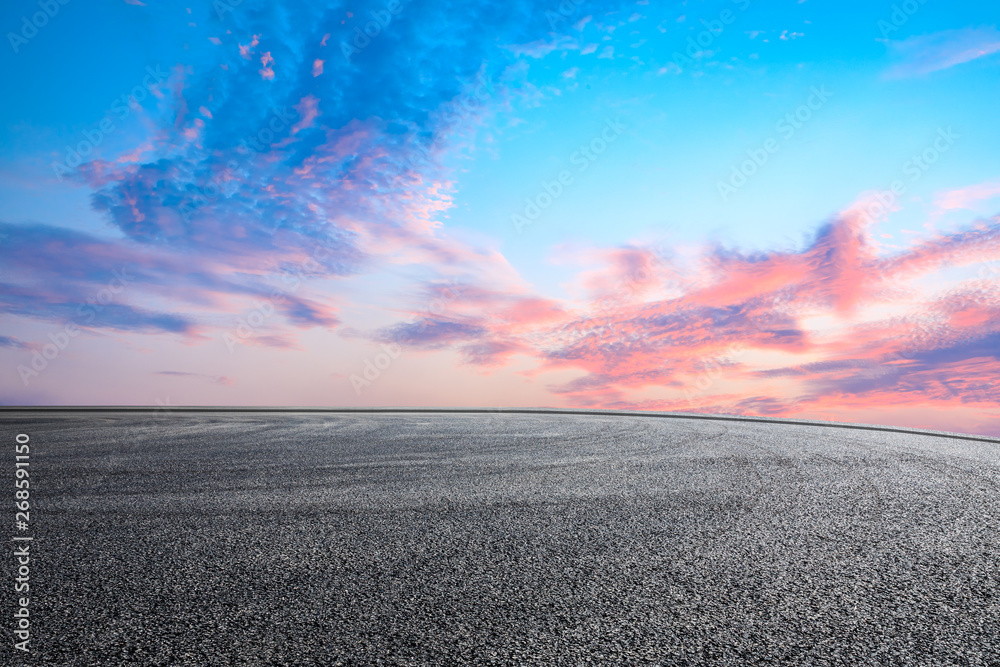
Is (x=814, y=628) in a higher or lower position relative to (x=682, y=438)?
lower

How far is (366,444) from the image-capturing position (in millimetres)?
7188

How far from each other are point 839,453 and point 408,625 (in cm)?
604

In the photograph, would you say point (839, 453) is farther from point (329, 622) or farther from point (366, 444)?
point (329, 622)

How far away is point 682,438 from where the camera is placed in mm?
7777

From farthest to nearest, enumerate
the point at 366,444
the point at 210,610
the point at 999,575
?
1. the point at 366,444
2. the point at 999,575
3. the point at 210,610

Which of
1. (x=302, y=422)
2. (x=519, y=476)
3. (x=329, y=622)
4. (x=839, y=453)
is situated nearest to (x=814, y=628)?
(x=329, y=622)

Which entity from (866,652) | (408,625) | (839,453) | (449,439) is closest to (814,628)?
(866,652)

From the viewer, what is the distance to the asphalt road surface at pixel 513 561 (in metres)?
2.01

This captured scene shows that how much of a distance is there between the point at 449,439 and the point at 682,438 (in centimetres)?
327

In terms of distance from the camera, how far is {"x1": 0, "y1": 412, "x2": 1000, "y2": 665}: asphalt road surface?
6.61 ft

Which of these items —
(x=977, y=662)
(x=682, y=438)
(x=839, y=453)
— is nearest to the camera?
(x=977, y=662)

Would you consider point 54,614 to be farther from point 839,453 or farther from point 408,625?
point 839,453

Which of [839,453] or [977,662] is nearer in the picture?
[977,662]

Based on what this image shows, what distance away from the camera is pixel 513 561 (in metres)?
2.78
